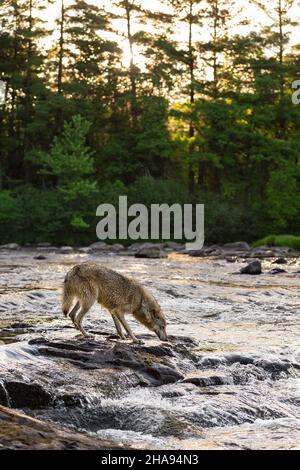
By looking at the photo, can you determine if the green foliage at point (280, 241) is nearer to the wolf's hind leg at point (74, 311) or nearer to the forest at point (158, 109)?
the forest at point (158, 109)

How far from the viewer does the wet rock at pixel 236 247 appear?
44.8 meters

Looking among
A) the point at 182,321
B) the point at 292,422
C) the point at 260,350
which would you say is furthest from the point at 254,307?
the point at 292,422

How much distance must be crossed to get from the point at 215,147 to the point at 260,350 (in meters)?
47.8

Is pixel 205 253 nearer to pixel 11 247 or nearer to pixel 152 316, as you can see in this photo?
pixel 11 247

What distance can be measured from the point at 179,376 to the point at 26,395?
229cm

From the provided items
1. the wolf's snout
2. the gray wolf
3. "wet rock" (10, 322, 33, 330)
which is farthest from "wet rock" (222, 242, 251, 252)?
the gray wolf

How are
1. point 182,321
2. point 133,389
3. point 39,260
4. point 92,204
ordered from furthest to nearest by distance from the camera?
point 92,204, point 39,260, point 182,321, point 133,389

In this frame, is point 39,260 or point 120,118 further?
point 120,118

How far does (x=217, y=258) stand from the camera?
37.5 meters

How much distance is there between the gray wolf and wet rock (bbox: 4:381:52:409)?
10.0 feet

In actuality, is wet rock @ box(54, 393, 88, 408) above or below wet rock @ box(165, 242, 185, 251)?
above

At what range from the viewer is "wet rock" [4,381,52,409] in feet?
27.2

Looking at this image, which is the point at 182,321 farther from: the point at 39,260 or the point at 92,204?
the point at 92,204

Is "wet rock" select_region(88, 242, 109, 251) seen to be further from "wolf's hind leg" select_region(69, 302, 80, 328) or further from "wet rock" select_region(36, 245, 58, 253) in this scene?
"wolf's hind leg" select_region(69, 302, 80, 328)
